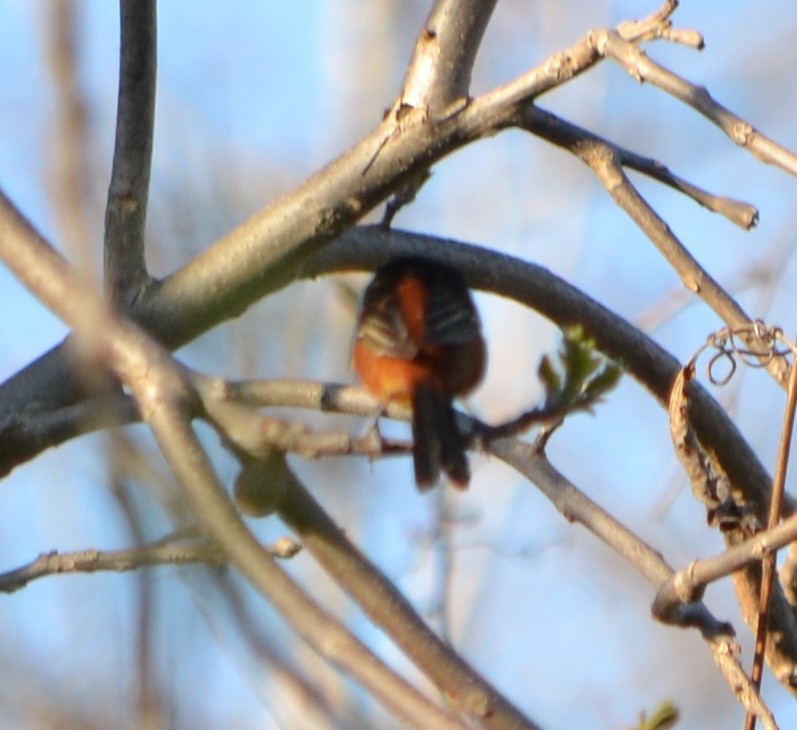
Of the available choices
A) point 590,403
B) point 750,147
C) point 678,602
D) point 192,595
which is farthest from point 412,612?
point 750,147

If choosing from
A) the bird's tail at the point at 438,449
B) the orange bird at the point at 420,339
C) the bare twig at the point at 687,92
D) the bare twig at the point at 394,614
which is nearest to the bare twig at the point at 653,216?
the bare twig at the point at 687,92

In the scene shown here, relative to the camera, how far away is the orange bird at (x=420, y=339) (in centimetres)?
337

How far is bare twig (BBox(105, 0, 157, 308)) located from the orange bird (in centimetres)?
85

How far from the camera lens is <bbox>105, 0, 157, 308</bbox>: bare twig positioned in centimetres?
233

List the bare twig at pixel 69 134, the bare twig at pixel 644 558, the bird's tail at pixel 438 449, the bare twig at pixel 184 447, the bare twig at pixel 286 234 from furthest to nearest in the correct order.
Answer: the bird's tail at pixel 438 449 < the bare twig at pixel 286 234 < the bare twig at pixel 644 558 < the bare twig at pixel 69 134 < the bare twig at pixel 184 447

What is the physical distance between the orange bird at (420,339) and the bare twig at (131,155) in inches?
33.4

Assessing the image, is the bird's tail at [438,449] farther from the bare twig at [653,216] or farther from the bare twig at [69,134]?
the bare twig at [69,134]

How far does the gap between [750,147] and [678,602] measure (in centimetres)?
65

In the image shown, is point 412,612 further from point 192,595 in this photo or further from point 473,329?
point 473,329

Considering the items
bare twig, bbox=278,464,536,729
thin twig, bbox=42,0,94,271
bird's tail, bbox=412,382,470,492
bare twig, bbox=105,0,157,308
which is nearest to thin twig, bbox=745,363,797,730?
bare twig, bbox=278,464,536,729

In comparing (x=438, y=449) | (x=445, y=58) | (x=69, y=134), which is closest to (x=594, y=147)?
(x=445, y=58)

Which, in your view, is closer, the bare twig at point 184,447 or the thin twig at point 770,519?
the bare twig at point 184,447

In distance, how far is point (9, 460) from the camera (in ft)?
7.29

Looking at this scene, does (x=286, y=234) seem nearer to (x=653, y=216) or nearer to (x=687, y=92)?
(x=653, y=216)
